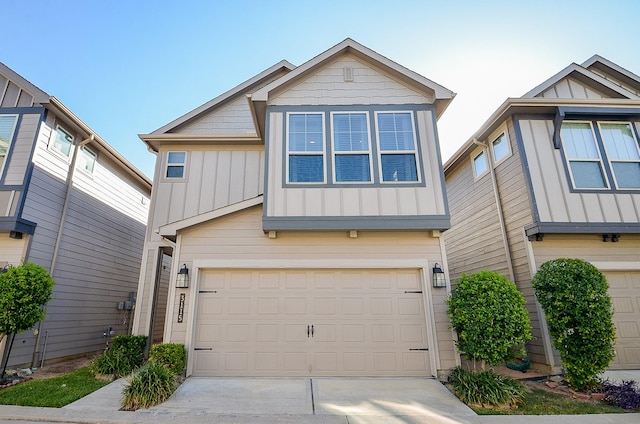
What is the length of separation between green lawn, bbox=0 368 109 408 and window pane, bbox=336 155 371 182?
5.99 metres

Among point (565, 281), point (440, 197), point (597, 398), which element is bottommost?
point (597, 398)

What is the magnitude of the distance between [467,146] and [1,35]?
13.8m

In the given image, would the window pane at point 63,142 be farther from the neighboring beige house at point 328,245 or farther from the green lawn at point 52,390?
the green lawn at point 52,390

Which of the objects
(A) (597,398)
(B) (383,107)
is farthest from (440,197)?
(A) (597,398)

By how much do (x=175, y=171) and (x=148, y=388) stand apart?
5.99m

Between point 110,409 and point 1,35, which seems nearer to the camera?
point 110,409

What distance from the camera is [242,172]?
9.14 m

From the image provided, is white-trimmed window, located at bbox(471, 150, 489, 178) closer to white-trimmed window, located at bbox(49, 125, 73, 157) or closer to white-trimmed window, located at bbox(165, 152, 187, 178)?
white-trimmed window, located at bbox(165, 152, 187, 178)

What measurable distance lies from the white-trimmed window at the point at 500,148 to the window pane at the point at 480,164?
0.44m

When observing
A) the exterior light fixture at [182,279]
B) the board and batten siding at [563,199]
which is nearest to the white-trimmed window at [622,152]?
the board and batten siding at [563,199]

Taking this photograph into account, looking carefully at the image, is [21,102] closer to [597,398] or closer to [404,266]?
[404,266]

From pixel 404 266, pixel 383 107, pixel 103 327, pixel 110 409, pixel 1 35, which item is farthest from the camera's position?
pixel 103 327

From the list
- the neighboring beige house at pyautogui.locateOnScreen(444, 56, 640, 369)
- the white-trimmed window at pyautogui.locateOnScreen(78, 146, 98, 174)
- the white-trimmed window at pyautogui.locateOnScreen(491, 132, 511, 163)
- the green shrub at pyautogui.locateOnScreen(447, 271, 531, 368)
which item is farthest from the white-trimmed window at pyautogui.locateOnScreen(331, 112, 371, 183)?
the white-trimmed window at pyautogui.locateOnScreen(78, 146, 98, 174)

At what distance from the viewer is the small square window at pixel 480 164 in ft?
30.3
